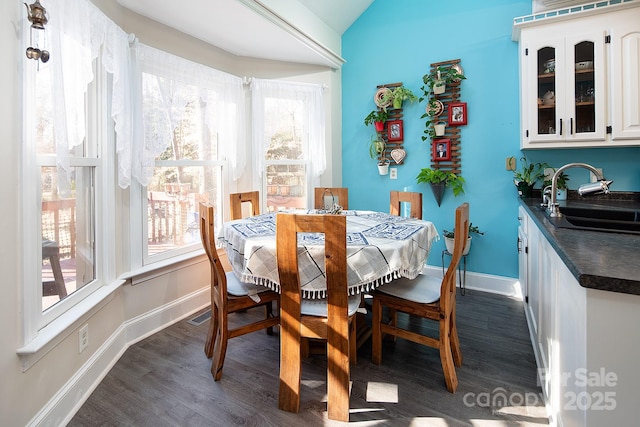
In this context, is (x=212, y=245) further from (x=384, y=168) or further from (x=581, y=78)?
(x=581, y=78)

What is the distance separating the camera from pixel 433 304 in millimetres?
1846

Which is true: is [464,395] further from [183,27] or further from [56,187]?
[183,27]

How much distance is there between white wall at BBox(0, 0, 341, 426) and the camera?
52.1 inches

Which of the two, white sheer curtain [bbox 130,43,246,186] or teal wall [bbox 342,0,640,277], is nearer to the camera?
white sheer curtain [bbox 130,43,246,186]

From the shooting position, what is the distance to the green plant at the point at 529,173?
9.84 ft

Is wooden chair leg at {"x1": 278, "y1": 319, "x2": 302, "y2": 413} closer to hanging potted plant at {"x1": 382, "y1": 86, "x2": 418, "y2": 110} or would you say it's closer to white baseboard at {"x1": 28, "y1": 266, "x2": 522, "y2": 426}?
white baseboard at {"x1": 28, "y1": 266, "x2": 522, "y2": 426}

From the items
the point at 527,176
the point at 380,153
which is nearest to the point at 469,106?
the point at 527,176

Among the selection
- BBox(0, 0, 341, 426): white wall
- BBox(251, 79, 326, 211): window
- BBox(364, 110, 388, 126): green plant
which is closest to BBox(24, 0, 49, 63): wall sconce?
BBox(0, 0, 341, 426): white wall

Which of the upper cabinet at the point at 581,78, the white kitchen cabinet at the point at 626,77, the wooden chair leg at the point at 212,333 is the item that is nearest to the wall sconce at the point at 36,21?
the wooden chair leg at the point at 212,333

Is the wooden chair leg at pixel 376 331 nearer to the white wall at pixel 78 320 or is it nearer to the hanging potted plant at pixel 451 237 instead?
the hanging potted plant at pixel 451 237

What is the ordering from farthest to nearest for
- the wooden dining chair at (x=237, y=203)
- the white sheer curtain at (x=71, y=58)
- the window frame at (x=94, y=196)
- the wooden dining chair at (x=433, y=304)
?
the wooden dining chair at (x=237, y=203) → the wooden dining chair at (x=433, y=304) → the white sheer curtain at (x=71, y=58) → the window frame at (x=94, y=196)

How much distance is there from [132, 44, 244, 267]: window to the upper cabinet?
262 centimetres

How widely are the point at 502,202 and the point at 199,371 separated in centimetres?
294

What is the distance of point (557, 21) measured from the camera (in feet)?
8.58
